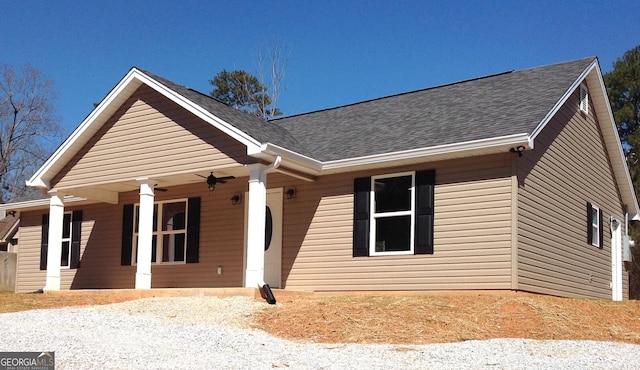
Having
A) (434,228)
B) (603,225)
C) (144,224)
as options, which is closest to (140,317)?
(144,224)

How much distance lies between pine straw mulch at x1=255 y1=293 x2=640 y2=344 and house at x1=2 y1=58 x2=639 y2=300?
1.10 metres

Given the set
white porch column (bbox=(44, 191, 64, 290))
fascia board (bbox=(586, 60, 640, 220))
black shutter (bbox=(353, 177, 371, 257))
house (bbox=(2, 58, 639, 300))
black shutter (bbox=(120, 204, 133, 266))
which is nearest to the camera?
house (bbox=(2, 58, 639, 300))

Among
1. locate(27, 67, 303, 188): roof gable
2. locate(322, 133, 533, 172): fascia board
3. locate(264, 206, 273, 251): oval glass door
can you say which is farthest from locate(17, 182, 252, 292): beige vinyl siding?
locate(322, 133, 533, 172): fascia board

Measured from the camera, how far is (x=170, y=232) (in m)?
17.0

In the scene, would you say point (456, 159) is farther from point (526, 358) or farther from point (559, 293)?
point (526, 358)

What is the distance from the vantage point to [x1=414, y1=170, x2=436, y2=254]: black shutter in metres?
13.2

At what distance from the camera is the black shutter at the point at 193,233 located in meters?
16.4

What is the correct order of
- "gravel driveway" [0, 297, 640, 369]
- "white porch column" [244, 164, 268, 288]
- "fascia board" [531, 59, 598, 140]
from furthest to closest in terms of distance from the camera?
"white porch column" [244, 164, 268, 288]
"fascia board" [531, 59, 598, 140]
"gravel driveway" [0, 297, 640, 369]

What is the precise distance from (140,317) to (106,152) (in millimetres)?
5726

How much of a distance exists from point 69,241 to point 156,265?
11.0 ft

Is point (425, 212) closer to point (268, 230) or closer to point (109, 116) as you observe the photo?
point (268, 230)

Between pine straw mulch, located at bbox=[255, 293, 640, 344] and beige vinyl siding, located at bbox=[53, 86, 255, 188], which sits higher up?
beige vinyl siding, located at bbox=[53, 86, 255, 188]

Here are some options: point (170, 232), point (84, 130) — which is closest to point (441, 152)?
point (170, 232)

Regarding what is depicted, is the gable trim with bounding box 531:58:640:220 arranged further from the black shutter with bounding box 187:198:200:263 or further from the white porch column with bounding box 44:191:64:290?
the white porch column with bounding box 44:191:64:290
